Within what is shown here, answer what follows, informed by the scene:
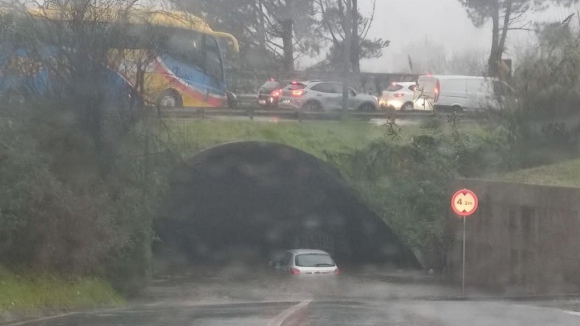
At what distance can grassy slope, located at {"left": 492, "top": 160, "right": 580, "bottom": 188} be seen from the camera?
27.2 metres

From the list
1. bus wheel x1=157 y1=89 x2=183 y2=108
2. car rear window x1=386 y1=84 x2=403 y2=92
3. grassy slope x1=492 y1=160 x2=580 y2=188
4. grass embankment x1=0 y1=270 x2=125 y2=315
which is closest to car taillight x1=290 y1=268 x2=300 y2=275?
bus wheel x1=157 y1=89 x2=183 y2=108

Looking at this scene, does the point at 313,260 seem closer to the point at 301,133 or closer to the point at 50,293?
the point at 301,133

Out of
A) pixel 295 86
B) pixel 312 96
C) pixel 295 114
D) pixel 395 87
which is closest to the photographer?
pixel 295 114

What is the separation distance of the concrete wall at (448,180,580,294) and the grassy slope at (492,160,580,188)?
0.72 meters

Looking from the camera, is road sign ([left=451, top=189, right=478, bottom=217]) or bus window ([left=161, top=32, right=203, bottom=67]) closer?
bus window ([left=161, top=32, right=203, bottom=67])

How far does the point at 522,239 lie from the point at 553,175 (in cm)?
223

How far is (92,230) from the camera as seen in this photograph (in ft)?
73.9

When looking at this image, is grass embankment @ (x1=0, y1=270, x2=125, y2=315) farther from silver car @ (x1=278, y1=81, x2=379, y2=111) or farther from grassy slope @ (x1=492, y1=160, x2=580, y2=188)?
silver car @ (x1=278, y1=81, x2=379, y2=111)

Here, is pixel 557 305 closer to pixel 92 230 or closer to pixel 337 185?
pixel 92 230

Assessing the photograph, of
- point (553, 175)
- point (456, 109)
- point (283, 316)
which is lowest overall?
point (283, 316)

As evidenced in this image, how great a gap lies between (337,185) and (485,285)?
27.2 feet

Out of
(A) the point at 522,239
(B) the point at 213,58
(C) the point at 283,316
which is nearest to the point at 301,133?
(B) the point at 213,58

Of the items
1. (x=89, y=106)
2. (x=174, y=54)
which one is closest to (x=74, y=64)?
(x=89, y=106)

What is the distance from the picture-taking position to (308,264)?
99.6 ft
